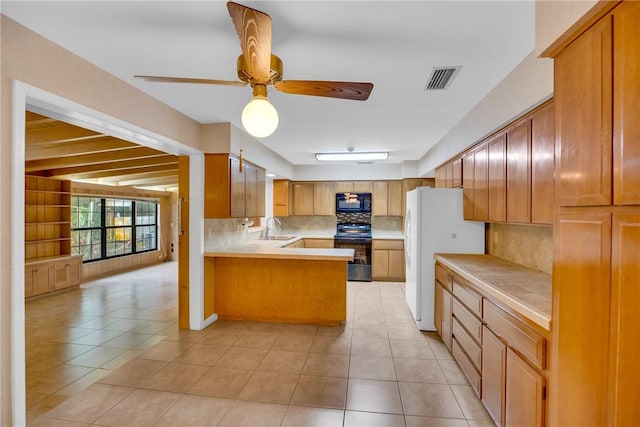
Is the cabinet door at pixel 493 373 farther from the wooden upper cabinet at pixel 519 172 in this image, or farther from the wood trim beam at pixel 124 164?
the wood trim beam at pixel 124 164

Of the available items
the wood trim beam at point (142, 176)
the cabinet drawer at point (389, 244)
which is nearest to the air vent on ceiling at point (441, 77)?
the cabinet drawer at point (389, 244)

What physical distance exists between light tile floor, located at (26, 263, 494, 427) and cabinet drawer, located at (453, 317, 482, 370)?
276 millimetres

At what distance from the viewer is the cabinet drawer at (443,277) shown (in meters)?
2.98

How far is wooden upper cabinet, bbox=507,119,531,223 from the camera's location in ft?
7.02

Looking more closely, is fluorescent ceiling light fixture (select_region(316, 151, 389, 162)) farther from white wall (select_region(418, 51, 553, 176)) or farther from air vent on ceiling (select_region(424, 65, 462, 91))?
air vent on ceiling (select_region(424, 65, 462, 91))

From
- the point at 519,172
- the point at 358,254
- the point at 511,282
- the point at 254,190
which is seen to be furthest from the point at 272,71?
the point at 358,254

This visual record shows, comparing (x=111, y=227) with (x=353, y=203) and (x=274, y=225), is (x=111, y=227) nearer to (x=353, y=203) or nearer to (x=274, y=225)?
(x=274, y=225)

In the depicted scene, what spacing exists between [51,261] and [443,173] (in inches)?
257

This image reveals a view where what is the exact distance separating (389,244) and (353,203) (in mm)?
1175

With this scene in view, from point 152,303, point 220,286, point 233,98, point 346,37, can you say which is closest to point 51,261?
point 152,303

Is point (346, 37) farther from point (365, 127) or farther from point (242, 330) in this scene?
point (242, 330)

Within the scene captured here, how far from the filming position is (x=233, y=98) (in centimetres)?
277

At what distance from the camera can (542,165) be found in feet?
6.49

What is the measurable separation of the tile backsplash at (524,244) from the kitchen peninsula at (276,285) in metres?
1.63
